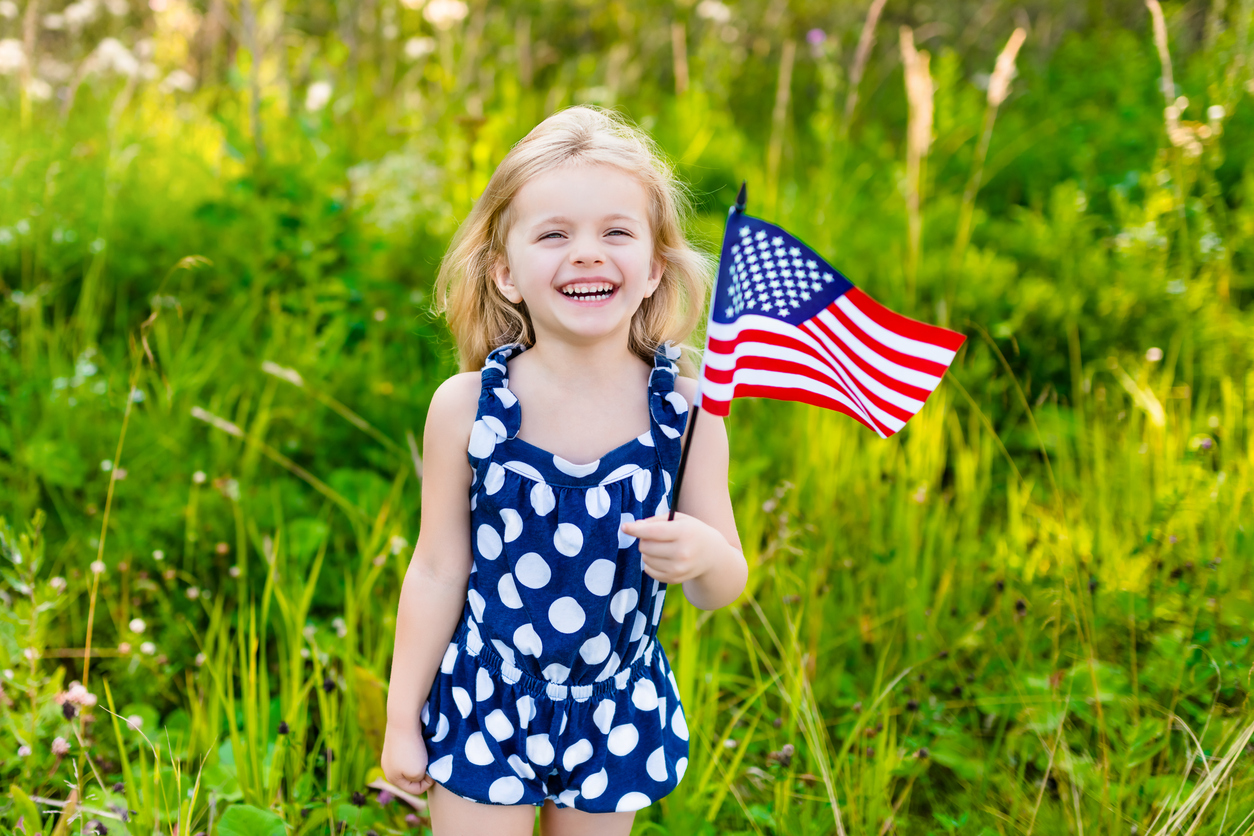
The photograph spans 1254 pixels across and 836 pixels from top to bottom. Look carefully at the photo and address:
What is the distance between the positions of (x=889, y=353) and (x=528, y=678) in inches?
29.1

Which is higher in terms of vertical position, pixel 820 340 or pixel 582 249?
pixel 582 249

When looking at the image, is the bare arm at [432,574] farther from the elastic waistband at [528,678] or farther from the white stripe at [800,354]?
the white stripe at [800,354]

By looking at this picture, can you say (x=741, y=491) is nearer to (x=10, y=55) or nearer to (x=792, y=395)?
(x=792, y=395)

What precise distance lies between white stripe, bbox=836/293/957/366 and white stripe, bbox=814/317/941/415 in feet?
0.13

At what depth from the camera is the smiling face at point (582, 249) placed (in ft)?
4.55

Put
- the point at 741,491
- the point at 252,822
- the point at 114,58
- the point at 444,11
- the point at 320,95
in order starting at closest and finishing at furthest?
the point at 252,822
the point at 741,491
the point at 320,95
the point at 444,11
the point at 114,58

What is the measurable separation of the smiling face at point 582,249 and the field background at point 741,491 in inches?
34.4

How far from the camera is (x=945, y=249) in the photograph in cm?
381

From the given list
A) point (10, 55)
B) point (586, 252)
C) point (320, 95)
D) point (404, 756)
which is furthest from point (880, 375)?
point (10, 55)

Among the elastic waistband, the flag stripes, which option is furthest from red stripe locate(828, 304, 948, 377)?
the elastic waistband

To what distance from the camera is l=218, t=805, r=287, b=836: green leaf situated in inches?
64.4

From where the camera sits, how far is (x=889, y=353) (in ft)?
4.65

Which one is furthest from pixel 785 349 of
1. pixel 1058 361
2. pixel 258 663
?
pixel 1058 361

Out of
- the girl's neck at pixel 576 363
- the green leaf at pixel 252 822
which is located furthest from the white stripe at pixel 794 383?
the green leaf at pixel 252 822
